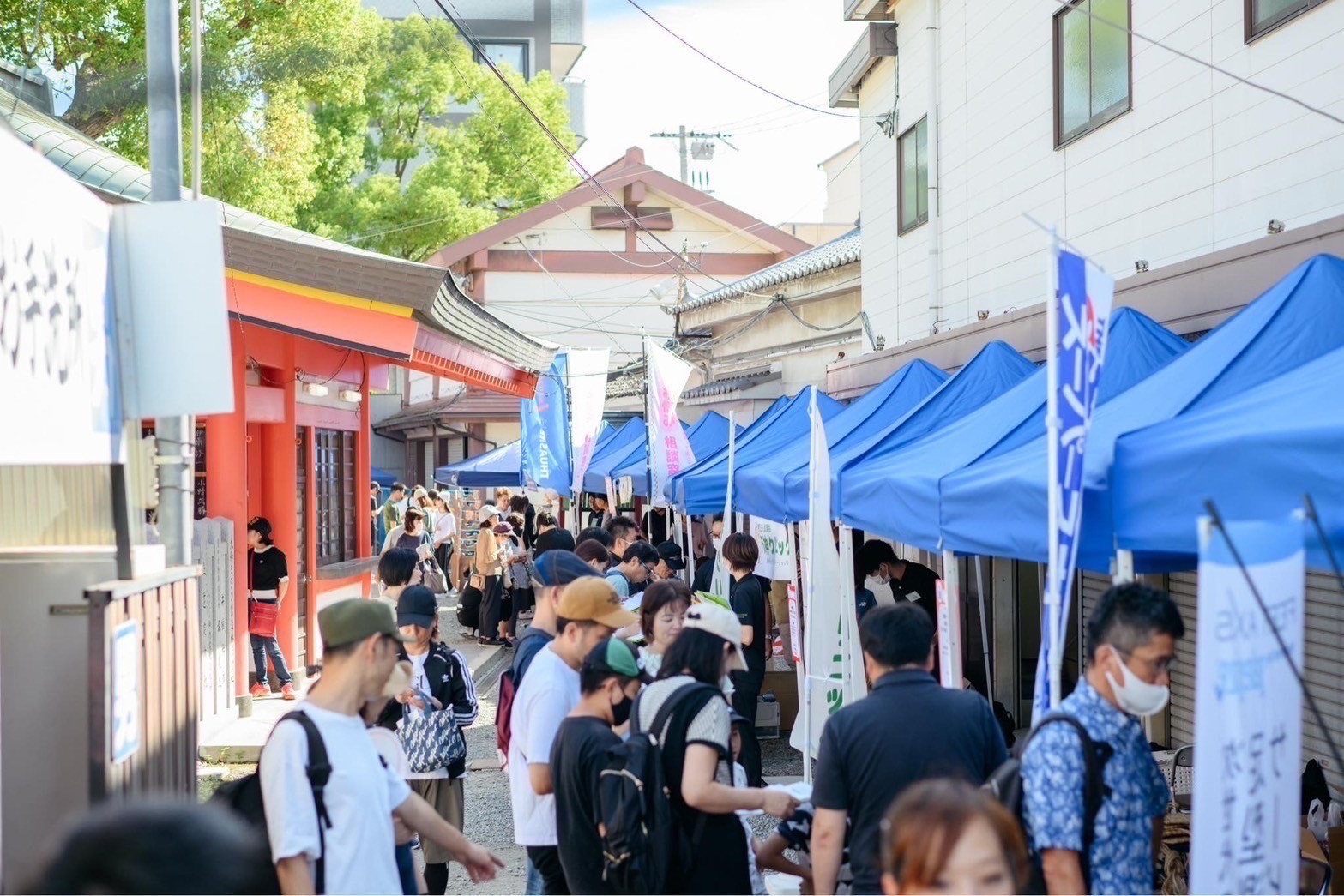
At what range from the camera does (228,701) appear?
11.6 meters

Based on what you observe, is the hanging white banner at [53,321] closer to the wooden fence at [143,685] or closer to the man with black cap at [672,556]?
the wooden fence at [143,685]

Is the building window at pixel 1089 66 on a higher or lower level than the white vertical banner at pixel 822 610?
higher

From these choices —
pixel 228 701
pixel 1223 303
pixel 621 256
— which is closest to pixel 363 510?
pixel 228 701

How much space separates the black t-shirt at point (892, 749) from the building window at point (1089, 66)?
625 centimetres

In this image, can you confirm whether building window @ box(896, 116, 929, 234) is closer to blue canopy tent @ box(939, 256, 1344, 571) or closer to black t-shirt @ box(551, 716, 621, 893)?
blue canopy tent @ box(939, 256, 1344, 571)

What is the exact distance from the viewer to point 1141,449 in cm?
426

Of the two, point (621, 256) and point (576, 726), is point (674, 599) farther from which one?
point (621, 256)

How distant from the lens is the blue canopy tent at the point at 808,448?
934 centimetres

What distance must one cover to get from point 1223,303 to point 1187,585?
2.41 m

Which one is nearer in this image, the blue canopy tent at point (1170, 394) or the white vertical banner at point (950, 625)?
the blue canopy tent at point (1170, 394)

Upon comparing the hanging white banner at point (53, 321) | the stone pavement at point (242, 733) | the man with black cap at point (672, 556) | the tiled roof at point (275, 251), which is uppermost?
the tiled roof at point (275, 251)

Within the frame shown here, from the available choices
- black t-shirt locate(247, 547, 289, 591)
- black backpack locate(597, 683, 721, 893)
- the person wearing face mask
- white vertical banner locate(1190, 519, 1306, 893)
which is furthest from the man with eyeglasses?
white vertical banner locate(1190, 519, 1306, 893)

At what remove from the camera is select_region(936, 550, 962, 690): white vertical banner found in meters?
6.30

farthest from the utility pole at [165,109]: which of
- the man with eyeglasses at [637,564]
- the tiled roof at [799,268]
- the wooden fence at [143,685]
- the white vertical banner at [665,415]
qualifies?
the tiled roof at [799,268]
